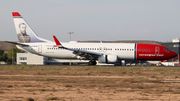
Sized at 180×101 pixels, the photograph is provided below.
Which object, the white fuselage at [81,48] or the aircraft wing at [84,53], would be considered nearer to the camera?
the aircraft wing at [84,53]

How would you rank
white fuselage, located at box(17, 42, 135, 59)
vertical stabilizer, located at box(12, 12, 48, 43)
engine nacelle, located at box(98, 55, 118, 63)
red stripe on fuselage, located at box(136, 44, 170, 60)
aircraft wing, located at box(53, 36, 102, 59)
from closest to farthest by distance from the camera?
aircraft wing, located at box(53, 36, 102, 59)
engine nacelle, located at box(98, 55, 118, 63)
red stripe on fuselage, located at box(136, 44, 170, 60)
white fuselage, located at box(17, 42, 135, 59)
vertical stabilizer, located at box(12, 12, 48, 43)

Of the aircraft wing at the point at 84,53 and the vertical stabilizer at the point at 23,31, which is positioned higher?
the vertical stabilizer at the point at 23,31

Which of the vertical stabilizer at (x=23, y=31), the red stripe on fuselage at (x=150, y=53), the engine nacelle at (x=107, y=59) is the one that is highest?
the vertical stabilizer at (x=23, y=31)

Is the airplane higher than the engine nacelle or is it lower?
higher

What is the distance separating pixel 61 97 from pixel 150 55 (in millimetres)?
25551

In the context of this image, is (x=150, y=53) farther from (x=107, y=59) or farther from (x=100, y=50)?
(x=100, y=50)

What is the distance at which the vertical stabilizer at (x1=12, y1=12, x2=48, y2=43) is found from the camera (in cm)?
3556

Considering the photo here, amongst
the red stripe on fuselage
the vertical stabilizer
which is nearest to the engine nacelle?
the red stripe on fuselage

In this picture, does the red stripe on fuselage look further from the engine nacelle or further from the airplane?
the engine nacelle

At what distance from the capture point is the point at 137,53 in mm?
33781

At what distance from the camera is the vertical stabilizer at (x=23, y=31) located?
35562mm

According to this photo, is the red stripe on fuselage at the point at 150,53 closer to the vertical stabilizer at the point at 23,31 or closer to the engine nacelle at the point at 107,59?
the engine nacelle at the point at 107,59

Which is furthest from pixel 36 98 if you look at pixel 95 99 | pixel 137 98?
pixel 137 98

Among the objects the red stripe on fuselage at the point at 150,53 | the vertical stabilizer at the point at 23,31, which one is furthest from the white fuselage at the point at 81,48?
the vertical stabilizer at the point at 23,31
